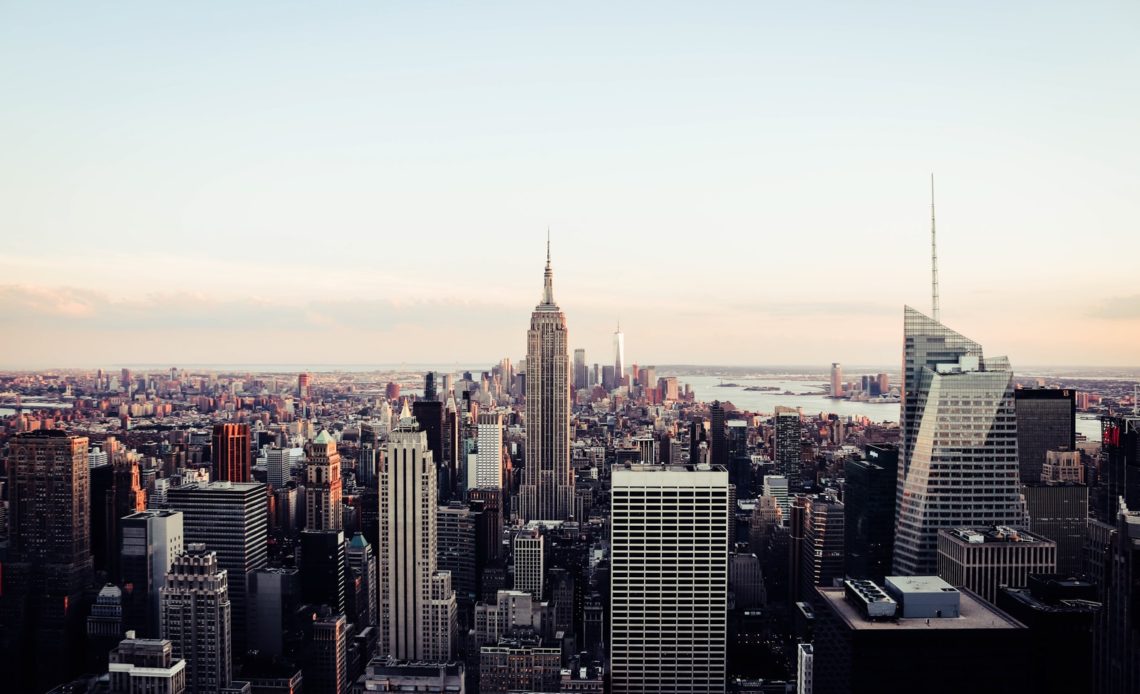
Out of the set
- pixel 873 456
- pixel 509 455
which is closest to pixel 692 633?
pixel 873 456

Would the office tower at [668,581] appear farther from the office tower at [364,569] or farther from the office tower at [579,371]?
the office tower at [579,371]

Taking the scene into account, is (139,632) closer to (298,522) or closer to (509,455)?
(298,522)

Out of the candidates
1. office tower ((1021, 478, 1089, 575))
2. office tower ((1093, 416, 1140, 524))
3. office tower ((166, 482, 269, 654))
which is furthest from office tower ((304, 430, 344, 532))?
office tower ((1093, 416, 1140, 524))

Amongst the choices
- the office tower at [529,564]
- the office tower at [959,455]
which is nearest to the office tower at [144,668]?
the office tower at [529,564]

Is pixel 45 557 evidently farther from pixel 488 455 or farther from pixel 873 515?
pixel 488 455

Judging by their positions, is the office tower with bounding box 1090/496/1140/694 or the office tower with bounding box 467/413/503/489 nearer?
the office tower with bounding box 1090/496/1140/694

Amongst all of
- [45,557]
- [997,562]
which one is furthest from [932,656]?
[45,557]

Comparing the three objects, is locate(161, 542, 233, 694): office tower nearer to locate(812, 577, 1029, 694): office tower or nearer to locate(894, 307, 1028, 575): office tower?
locate(812, 577, 1029, 694): office tower
